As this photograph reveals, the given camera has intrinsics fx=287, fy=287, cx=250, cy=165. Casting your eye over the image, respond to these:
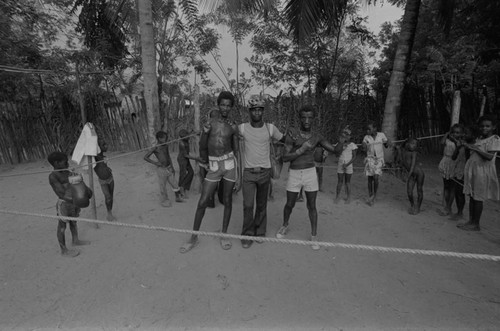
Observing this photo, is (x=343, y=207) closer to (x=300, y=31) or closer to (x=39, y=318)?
(x=300, y=31)

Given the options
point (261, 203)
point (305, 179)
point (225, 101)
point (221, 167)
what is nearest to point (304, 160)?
point (305, 179)

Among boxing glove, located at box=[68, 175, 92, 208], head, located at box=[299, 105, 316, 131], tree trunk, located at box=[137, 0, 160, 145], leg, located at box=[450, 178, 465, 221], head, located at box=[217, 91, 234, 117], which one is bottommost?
leg, located at box=[450, 178, 465, 221]

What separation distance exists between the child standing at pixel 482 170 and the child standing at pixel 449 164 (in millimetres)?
375

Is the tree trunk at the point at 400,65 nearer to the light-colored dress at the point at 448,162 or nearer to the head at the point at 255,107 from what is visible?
the light-colored dress at the point at 448,162

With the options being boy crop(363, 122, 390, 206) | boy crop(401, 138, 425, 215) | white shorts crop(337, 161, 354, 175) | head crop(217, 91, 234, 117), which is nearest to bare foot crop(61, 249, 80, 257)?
head crop(217, 91, 234, 117)

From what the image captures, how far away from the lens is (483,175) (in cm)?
348

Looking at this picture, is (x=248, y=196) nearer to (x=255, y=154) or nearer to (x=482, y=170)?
(x=255, y=154)

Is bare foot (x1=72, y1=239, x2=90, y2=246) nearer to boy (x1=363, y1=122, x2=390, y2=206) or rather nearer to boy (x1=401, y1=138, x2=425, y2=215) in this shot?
boy (x1=363, y1=122, x2=390, y2=206)

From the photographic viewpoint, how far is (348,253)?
10.3 feet

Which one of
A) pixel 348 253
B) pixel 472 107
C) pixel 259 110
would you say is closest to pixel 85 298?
pixel 259 110

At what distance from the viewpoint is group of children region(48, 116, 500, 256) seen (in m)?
3.09

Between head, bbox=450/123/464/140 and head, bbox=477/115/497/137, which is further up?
head, bbox=477/115/497/137

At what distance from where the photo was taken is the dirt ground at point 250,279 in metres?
2.16

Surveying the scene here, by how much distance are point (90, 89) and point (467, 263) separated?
960 cm
